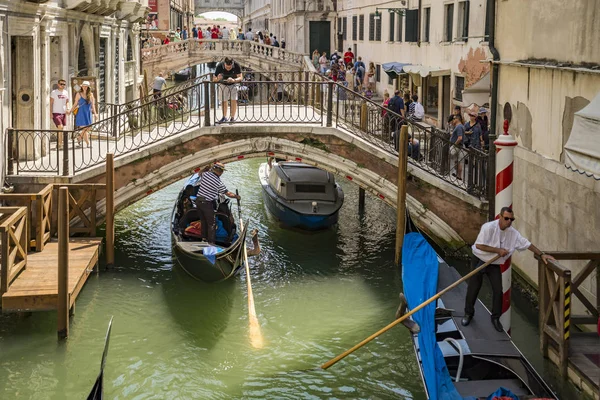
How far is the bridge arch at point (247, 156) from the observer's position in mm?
10312

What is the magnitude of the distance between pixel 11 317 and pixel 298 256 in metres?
3.85

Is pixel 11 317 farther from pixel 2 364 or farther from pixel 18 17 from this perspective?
pixel 18 17

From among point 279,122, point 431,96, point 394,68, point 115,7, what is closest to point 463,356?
point 279,122

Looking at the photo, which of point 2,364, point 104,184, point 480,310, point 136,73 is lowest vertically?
point 2,364

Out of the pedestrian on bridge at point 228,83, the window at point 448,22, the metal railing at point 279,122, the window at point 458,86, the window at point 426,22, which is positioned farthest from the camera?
the window at point 426,22

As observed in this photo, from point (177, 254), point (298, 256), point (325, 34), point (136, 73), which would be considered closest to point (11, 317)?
point (177, 254)

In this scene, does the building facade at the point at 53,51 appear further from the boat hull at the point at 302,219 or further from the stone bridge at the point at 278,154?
the boat hull at the point at 302,219

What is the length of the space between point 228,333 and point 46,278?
1744 millimetres

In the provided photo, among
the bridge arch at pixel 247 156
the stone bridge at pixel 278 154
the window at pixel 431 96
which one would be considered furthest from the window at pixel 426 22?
the bridge arch at pixel 247 156

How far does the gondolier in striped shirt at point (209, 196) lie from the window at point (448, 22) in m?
6.91

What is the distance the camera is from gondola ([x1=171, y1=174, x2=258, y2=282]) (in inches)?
354

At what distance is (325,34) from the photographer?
88.8 ft

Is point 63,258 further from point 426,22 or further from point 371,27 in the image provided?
point 371,27

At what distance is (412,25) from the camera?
17.1 metres
